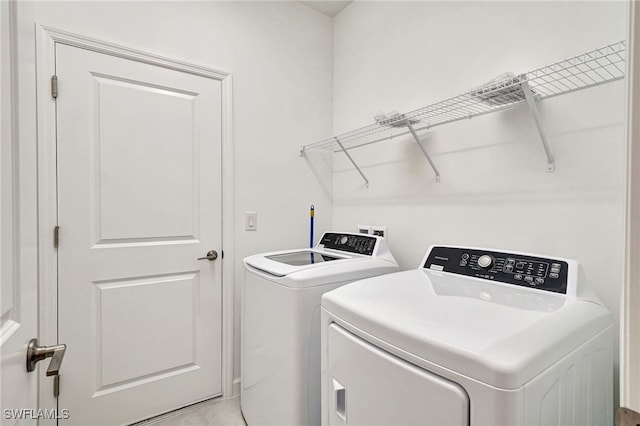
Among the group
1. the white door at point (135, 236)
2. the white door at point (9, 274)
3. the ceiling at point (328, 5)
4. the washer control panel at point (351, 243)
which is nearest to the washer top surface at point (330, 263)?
the washer control panel at point (351, 243)

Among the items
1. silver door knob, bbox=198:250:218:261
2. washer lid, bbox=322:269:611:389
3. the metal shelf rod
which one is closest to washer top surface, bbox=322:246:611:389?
washer lid, bbox=322:269:611:389

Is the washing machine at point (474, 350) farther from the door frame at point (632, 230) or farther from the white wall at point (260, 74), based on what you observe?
the white wall at point (260, 74)

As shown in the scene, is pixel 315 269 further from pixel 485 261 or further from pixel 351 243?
pixel 485 261

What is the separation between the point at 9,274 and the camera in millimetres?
551

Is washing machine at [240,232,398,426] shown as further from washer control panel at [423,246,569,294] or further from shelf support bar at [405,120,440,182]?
shelf support bar at [405,120,440,182]

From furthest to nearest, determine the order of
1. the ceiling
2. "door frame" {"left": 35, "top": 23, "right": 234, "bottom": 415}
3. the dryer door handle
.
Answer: the ceiling → "door frame" {"left": 35, "top": 23, "right": 234, "bottom": 415} → the dryer door handle

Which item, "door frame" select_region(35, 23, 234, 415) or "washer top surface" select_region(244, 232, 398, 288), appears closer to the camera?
"washer top surface" select_region(244, 232, 398, 288)

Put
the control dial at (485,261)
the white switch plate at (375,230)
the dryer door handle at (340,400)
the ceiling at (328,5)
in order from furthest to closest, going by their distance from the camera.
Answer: the ceiling at (328,5) → the white switch plate at (375,230) → the control dial at (485,261) → the dryer door handle at (340,400)

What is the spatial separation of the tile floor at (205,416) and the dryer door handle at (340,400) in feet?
3.73

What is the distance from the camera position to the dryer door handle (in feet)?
3.13

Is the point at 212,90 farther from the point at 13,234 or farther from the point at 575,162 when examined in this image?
the point at 575,162

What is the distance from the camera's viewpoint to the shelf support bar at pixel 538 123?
1.13 metres

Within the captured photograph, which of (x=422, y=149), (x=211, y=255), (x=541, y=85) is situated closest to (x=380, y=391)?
(x=422, y=149)

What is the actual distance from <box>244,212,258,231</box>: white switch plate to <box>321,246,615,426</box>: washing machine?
1175mm
